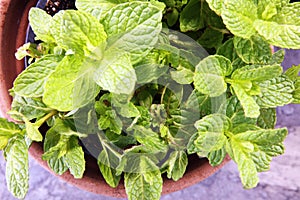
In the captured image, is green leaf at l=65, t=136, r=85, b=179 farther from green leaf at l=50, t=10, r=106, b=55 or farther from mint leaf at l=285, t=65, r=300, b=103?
mint leaf at l=285, t=65, r=300, b=103

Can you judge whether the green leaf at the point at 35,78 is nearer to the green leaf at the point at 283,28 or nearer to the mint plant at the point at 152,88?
the mint plant at the point at 152,88

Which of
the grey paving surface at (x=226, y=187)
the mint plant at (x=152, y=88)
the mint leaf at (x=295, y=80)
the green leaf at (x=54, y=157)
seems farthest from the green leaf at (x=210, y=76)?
the grey paving surface at (x=226, y=187)

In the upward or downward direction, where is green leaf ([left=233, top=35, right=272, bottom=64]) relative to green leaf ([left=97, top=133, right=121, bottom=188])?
upward

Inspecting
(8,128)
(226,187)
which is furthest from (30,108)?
(226,187)

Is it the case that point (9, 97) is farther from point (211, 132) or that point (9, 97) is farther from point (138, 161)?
point (211, 132)

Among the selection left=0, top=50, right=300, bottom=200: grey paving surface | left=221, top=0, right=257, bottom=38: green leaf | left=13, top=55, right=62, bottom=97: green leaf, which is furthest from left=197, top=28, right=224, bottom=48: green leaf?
left=0, top=50, right=300, bottom=200: grey paving surface

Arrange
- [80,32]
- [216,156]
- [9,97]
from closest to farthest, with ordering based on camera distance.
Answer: [80,32] < [216,156] < [9,97]
